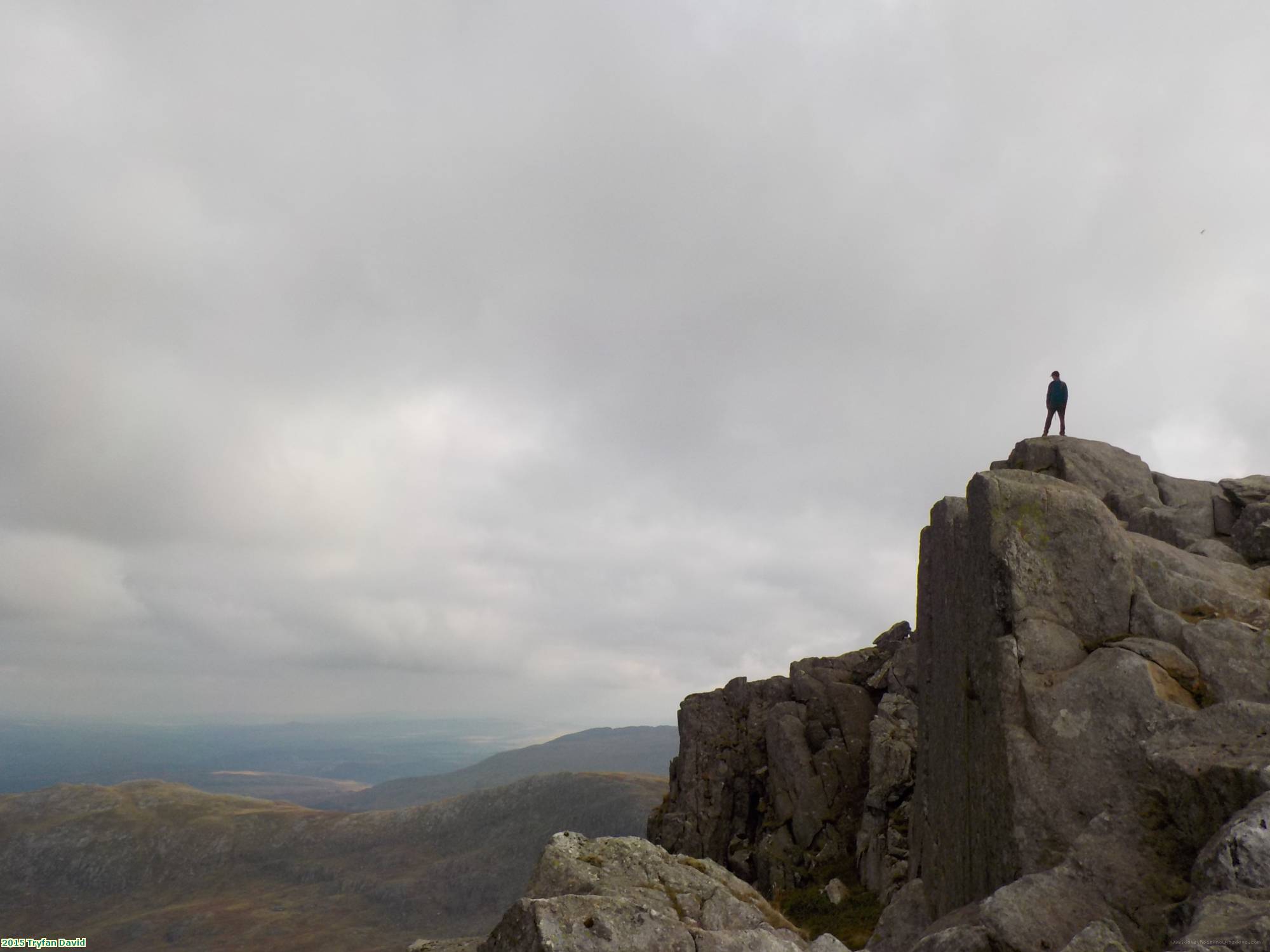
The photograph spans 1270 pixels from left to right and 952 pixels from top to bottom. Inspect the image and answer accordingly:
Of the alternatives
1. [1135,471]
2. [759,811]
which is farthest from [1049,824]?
[759,811]

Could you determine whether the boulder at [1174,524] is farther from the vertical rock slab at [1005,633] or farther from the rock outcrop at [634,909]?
the rock outcrop at [634,909]

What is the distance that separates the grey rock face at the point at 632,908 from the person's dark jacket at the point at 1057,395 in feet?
117

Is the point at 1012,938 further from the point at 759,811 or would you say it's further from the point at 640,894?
the point at 759,811

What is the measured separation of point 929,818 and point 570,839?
19194 mm

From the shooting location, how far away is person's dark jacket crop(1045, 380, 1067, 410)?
4122cm

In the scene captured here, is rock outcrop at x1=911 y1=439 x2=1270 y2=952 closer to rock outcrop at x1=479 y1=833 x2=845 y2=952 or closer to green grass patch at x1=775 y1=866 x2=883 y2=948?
rock outcrop at x1=479 y1=833 x2=845 y2=952

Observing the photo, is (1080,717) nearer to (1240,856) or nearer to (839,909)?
(1240,856)

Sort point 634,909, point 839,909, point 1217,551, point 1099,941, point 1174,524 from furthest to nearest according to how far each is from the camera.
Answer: point 839,909, point 1174,524, point 1217,551, point 634,909, point 1099,941

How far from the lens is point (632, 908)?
1166 centimetres

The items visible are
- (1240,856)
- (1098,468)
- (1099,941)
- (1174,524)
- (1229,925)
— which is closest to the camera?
(1229,925)

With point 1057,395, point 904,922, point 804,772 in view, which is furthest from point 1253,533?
point 804,772

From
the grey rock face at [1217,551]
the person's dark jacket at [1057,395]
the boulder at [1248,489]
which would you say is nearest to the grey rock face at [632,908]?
the grey rock face at [1217,551]

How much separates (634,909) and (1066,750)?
1336 centimetres

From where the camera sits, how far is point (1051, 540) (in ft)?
74.5
